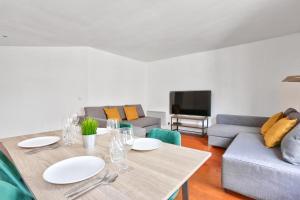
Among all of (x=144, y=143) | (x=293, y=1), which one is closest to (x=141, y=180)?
(x=144, y=143)

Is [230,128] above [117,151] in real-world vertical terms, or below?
below

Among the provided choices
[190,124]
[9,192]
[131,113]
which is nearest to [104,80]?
[131,113]

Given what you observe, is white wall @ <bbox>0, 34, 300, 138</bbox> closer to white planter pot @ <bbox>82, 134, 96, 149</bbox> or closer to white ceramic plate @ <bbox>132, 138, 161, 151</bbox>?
white planter pot @ <bbox>82, 134, 96, 149</bbox>

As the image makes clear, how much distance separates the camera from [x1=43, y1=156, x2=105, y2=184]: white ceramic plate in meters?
0.76

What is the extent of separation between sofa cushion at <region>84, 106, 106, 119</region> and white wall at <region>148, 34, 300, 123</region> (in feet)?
7.98

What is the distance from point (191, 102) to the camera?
444 centimetres

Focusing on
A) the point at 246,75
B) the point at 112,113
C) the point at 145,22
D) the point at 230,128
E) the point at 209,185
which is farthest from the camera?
the point at 112,113

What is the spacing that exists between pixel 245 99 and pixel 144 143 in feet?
11.4

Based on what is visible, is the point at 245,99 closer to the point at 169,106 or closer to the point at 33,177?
the point at 169,106

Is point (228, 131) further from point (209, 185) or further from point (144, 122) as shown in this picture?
point (144, 122)

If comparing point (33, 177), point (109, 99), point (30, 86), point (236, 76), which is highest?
point (236, 76)

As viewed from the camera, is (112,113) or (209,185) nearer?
(209,185)

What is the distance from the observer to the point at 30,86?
136 inches

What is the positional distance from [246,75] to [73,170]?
13.6 feet
